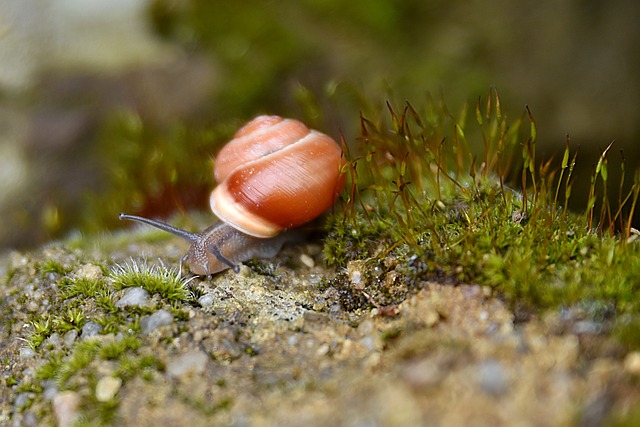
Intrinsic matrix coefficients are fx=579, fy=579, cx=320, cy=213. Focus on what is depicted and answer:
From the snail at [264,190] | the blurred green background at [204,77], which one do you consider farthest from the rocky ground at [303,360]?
the blurred green background at [204,77]

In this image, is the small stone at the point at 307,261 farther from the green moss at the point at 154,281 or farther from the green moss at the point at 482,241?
the green moss at the point at 154,281

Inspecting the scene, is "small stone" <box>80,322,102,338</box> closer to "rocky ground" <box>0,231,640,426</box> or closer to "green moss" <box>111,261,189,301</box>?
"rocky ground" <box>0,231,640,426</box>

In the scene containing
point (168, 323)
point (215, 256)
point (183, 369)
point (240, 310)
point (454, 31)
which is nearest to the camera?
point (183, 369)

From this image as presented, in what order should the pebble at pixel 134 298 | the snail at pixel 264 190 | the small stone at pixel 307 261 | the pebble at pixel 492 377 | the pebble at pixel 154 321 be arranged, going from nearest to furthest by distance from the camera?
1. the pebble at pixel 492 377
2. the pebble at pixel 154 321
3. the pebble at pixel 134 298
4. the snail at pixel 264 190
5. the small stone at pixel 307 261

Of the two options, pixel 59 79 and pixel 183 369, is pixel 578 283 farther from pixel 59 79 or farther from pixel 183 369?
pixel 59 79

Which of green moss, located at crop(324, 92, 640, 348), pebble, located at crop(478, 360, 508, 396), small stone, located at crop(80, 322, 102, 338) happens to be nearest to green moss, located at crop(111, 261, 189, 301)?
small stone, located at crop(80, 322, 102, 338)

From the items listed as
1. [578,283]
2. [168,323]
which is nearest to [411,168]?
[578,283]

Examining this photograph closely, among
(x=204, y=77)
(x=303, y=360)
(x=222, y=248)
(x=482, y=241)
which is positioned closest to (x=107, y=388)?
(x=303, y=360)
